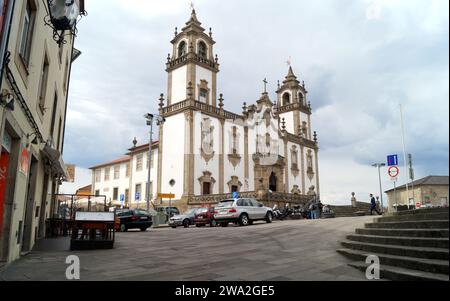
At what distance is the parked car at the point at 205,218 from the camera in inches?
939

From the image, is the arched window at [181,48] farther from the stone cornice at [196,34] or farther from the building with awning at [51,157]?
the building with awning at [51,157]

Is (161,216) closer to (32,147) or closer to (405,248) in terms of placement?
(32,147)

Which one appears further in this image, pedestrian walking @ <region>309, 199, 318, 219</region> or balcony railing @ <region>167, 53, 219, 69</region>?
balcony railing @ <region>167, 53, 219, 69</region>

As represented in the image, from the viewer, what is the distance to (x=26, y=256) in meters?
9.34

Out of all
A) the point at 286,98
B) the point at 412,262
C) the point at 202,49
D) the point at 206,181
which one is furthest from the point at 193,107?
the point at 412,262

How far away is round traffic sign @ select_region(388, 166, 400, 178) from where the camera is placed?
16328 mm

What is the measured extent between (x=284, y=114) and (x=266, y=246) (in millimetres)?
45773

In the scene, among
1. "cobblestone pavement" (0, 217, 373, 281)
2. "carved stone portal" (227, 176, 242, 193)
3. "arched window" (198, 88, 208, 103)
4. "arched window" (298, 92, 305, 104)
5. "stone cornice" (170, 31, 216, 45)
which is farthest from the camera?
"arched window" (298, 92, 305, 104)

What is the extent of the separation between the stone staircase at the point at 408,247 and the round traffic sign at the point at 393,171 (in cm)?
666

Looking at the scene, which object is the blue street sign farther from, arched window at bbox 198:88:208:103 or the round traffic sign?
arched window at bbox 198:88:208:103

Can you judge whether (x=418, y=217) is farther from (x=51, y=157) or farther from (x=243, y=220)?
(x=243, y=220)

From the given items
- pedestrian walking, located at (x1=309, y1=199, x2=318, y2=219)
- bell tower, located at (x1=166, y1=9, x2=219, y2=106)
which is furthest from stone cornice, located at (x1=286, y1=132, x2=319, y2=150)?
pedestrian walking, located at (x1=309, y1=199, x2=318, y2=219)
